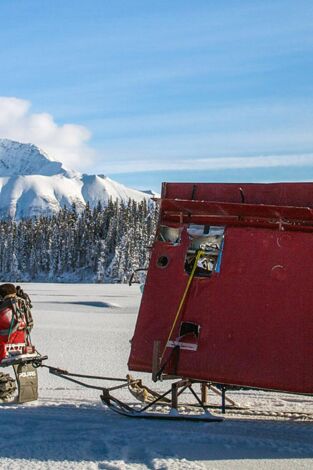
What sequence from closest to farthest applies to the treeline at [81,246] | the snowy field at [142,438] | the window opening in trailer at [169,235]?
1. the snowy field at [142,438]
2. the window opening in trailer at [169,235]
3. the treeline at [81,246]

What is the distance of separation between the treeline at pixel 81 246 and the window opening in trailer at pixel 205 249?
79.7 meters

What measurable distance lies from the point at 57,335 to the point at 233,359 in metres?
10.5

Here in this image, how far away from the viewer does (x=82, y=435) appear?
5.58 m

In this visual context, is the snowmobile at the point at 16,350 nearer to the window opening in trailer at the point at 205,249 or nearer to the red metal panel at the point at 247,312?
the red metal panel at the point at 247,312

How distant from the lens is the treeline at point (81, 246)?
295 feet

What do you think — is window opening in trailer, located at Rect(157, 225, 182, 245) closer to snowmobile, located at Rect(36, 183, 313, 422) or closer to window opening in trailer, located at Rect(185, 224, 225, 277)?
snowmobile, located at Rect(36, 183, 313, 422)

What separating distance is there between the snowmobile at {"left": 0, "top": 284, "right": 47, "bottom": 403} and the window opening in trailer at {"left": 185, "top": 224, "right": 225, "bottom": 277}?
7.09 feet

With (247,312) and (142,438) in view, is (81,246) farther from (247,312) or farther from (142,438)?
(142,438)

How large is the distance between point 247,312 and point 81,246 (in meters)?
93.3

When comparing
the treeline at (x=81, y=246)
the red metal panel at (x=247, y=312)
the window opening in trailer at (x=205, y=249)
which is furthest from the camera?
the treeline at (x=81, y=246)

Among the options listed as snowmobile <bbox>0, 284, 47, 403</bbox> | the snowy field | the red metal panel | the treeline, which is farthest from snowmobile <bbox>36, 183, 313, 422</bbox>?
the treeline

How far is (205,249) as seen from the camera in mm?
6578

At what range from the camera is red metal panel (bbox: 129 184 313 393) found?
6316 mm

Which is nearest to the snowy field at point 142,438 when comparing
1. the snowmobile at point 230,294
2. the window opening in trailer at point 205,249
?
the snowmobile at point 230,294
